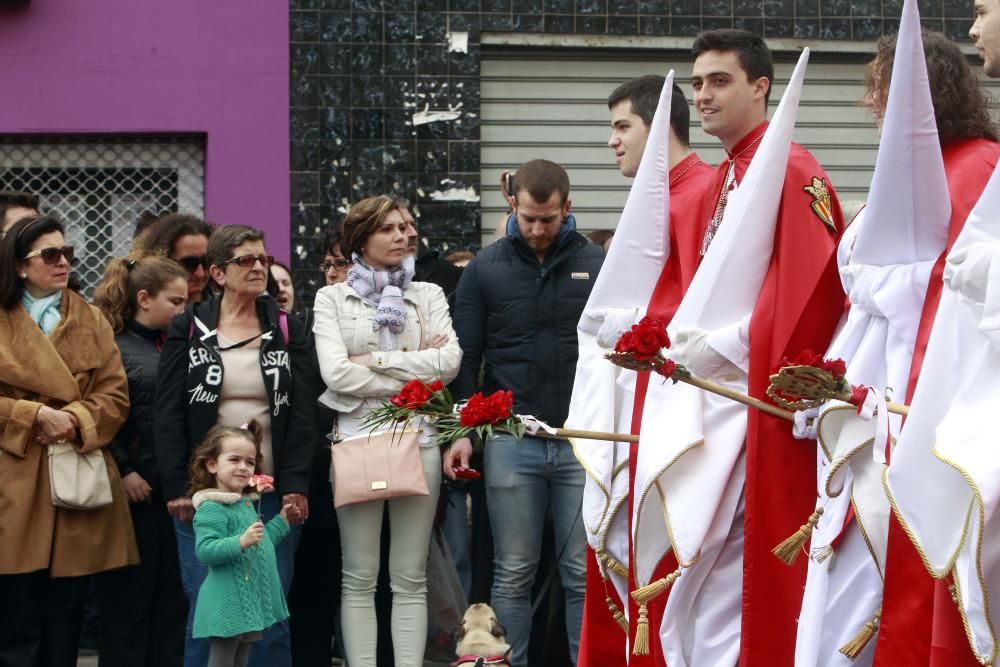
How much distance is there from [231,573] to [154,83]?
19.9 feet

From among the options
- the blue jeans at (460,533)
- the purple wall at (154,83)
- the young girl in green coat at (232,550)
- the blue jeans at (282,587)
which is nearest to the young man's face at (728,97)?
the young girl in green coat at (232,550)

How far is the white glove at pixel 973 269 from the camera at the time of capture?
4113 millimetres

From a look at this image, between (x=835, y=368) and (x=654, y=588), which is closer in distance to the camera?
(x=835, y=368)

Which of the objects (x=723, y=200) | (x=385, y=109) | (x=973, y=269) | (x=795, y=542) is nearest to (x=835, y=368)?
(x=973, y=269)

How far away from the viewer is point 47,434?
24.2 feet

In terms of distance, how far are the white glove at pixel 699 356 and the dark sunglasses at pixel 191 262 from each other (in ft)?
11.9

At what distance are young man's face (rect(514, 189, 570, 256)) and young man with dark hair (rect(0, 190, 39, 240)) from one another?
2.38 m

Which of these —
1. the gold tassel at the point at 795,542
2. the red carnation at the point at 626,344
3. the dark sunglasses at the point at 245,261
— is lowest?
the gold tassel at the point at 795,542

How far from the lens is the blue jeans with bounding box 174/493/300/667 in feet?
23.4

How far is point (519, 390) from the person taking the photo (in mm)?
7625

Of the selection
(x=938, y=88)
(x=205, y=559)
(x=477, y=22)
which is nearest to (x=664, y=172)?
(x=938, y=88)

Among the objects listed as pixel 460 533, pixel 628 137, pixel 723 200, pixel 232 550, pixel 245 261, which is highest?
pixel 628 137

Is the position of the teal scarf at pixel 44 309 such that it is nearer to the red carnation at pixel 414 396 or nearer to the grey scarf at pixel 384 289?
the grey scarf at pixel 384 289

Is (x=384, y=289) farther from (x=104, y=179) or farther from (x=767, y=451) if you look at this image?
(x=104, y=179)
